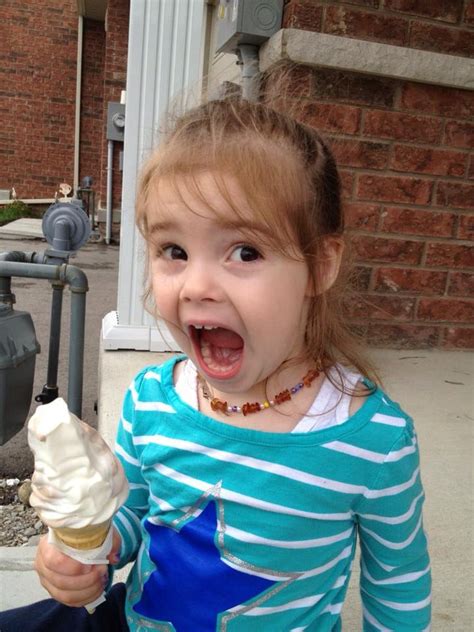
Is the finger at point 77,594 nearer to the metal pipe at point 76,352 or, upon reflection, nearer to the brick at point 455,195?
the metal pipe at point 76,352

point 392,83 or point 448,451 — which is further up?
point 392,83

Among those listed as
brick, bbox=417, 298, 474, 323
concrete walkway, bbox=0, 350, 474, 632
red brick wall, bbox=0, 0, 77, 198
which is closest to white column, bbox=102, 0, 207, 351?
concrete walkway, bbox=0, 350, 474, 632

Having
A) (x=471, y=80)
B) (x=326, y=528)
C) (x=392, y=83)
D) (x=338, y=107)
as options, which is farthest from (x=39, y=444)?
(x=471, y=80)

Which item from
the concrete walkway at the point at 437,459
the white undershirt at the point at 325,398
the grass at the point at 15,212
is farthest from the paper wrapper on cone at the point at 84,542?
the grass at the point at 15,212

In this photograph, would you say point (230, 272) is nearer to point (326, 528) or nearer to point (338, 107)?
point (326, 528)

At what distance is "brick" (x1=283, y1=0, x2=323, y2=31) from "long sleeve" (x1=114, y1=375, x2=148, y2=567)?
2.18 meters

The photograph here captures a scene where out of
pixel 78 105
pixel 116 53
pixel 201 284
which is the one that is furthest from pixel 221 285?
pixel 78 105

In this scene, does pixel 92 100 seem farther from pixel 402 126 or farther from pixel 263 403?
pixel 263 403

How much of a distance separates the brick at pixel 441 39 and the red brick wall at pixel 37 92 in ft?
44.7

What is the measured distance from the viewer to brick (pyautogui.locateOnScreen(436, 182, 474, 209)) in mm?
3129

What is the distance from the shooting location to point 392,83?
9.71 feet

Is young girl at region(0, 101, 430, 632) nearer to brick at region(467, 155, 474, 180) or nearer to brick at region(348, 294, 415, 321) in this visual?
brick at region(348, 294, 415, 321)

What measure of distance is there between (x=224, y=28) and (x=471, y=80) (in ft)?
4.14

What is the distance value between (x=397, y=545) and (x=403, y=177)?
235 centimetres
